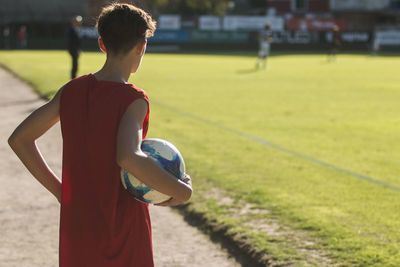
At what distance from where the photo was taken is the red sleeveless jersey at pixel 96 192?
2.38m

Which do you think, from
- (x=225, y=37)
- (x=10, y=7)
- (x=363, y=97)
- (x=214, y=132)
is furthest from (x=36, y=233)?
(x=10, y=7)

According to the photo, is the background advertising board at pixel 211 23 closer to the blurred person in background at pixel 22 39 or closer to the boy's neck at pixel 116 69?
the blurred person in background at pixel 22 39

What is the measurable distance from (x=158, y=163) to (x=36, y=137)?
1.78ft

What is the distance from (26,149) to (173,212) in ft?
12.6

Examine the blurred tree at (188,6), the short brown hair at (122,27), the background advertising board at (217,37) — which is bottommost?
the background advertising board at (217,37)

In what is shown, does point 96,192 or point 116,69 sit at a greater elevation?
point 116,69

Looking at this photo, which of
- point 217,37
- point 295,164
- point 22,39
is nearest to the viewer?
point 295,164

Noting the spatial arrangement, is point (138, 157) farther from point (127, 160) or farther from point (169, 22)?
point (169, 22)

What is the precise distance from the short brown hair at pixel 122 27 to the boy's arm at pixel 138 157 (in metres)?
0.25

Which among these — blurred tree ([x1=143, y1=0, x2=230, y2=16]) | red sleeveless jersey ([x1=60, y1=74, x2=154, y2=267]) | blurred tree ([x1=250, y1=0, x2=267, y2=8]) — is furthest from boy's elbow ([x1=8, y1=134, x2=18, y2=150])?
blurred tree ([x1=250, y1=0, x2=267, y2=8])

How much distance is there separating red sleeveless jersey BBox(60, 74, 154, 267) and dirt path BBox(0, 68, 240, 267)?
2.39 metres

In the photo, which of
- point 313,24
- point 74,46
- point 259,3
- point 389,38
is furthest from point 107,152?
point 259,3

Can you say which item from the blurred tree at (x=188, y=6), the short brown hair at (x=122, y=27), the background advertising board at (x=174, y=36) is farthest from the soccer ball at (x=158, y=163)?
the blurred tree at (x=188, y=6)

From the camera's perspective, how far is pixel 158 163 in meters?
2.61
